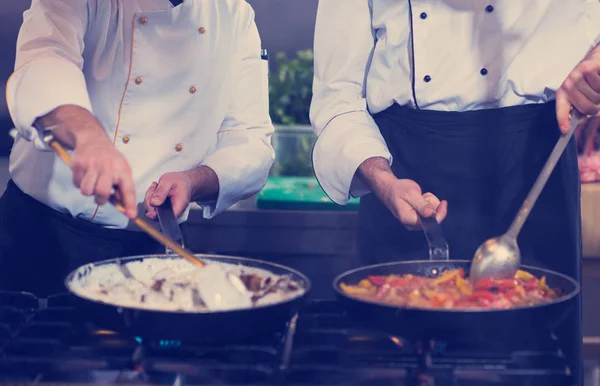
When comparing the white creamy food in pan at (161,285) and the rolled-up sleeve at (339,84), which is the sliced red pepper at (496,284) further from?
the rolled-up sleeve at (339,84)

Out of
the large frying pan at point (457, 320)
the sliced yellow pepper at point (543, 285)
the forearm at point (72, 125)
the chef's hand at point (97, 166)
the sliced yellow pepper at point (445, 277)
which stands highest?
the forearm at point (72, 125)

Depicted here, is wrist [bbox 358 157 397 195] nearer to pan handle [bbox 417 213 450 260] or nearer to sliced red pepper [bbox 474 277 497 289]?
pan handle [bbox 417 213 450 260]

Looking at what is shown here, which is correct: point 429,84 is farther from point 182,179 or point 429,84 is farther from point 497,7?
point 182,179

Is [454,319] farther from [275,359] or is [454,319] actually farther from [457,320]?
[275,359]

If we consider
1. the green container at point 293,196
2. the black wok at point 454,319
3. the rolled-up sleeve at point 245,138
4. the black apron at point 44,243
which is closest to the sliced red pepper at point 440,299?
the black wok at point 454,319

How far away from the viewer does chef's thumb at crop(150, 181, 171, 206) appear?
1.48 m

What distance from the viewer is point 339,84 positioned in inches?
68.6

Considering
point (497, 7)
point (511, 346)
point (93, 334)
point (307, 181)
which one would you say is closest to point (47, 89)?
point (93, 334)

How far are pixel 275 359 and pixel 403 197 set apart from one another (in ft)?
1.80

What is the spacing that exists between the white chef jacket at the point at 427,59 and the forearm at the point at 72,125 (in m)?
0.60

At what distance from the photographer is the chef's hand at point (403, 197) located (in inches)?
56.1

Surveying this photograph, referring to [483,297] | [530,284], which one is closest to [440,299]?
[483,297]

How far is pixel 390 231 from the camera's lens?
5.71 feet

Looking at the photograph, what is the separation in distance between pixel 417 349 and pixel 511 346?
0.13 meters
